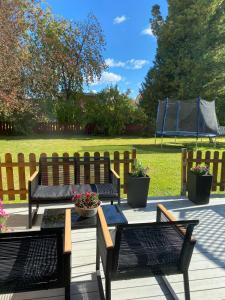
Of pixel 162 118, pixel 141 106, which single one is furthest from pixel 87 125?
pixel 162 118

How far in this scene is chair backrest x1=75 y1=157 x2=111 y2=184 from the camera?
4.74 meters

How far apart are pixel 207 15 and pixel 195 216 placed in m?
20.9

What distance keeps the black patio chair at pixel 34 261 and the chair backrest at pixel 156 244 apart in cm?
40

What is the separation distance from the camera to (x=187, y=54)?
2269cm

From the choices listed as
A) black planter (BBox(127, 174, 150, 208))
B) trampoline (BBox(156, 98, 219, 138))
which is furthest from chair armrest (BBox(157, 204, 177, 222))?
trampoline (BBox(156, 98, 219, 138))

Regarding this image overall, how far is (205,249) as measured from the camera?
3.22 metres

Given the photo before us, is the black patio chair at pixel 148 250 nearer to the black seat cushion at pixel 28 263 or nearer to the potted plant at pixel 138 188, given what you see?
the black seat cushion at pixel 28 263

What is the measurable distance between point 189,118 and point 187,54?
1063cm

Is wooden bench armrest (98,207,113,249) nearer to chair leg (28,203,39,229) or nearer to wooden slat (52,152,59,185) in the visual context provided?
chair leg (28,203,39,229)

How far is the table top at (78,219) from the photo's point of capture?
292cm

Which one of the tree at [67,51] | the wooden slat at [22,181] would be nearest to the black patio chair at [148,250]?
the wooden slat at [22,181]

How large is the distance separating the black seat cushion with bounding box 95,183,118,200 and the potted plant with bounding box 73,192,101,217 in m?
0.88

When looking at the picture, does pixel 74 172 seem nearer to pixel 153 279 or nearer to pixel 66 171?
pixel 66 171

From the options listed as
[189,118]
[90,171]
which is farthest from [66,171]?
[189,118]
